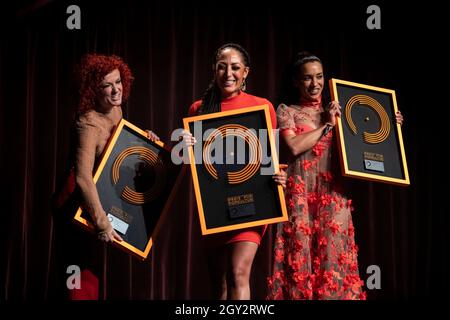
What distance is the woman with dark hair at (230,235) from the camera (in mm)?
3104

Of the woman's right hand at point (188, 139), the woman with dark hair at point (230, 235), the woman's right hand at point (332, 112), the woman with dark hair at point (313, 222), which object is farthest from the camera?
the woman's right hand at point (332, 112)

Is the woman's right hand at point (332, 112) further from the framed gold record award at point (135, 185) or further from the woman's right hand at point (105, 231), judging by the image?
the woman's right hand at point (105, 231)

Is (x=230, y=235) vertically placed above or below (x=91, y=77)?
below

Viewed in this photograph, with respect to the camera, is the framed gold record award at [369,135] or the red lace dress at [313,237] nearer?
the red lace dress at [313,237]

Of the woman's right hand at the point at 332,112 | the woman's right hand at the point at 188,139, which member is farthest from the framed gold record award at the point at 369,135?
the woman's right hand at the point at 188,139

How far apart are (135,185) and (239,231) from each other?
0.65m

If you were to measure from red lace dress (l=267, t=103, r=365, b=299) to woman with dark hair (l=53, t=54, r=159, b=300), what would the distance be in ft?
2.79

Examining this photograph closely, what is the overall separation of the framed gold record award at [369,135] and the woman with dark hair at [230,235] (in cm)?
42

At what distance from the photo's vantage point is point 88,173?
3.28 m

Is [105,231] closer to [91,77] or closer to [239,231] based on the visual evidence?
[239,231]

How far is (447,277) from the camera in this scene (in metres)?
4.84

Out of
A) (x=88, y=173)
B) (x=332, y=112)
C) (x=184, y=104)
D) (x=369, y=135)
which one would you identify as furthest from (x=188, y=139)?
(x=184, y=104)

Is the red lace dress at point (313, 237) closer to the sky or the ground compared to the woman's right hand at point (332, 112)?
closer to the ground

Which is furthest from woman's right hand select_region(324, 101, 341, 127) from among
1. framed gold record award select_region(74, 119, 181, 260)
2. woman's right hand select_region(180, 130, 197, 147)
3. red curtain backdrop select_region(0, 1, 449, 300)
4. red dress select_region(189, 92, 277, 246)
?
red curtain backdrop select_region(0, 1, 449, 300)
